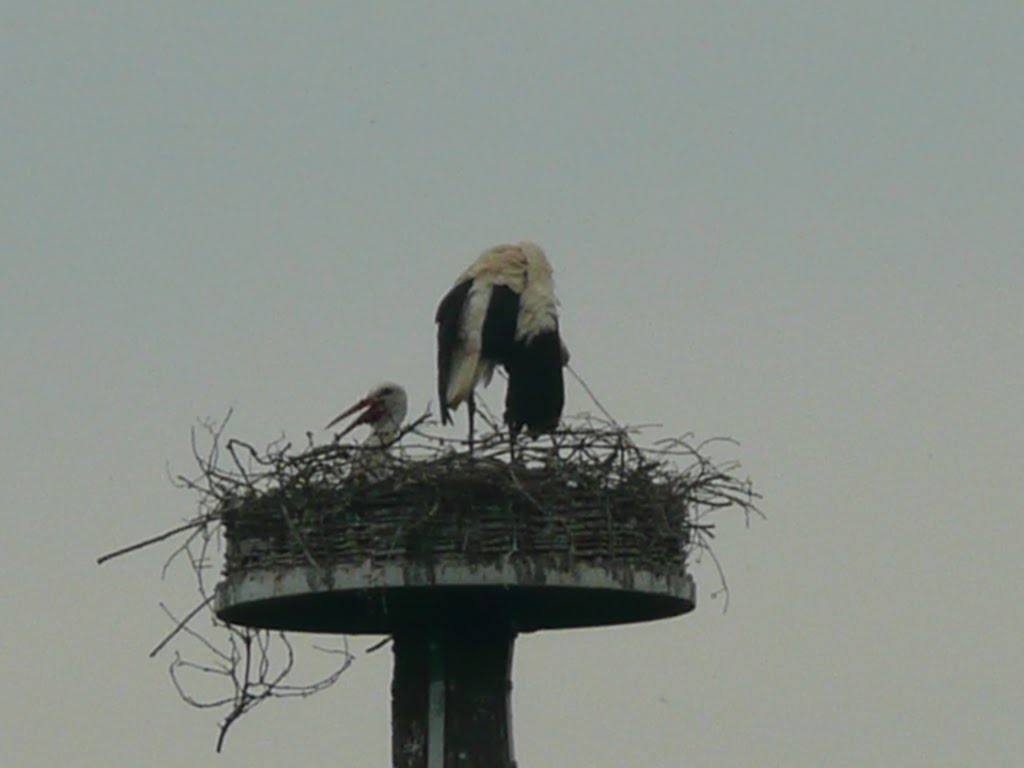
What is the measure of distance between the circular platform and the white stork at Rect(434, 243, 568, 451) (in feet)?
3.58

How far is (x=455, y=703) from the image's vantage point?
12.0 metres

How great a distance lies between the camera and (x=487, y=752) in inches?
469

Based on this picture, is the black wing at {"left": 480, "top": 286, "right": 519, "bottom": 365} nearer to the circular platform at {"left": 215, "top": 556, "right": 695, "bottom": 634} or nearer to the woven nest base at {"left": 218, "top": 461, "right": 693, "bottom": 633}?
the circular platform at {"left": 215, "top": 556, "right": 695, "bottom": 634}

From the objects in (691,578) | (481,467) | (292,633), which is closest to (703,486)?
(691,578)

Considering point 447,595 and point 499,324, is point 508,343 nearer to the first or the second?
point 499,324

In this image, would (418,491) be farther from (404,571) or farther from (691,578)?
(691,578)

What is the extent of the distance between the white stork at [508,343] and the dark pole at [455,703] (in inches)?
50.2

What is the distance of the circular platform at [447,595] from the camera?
11061mm

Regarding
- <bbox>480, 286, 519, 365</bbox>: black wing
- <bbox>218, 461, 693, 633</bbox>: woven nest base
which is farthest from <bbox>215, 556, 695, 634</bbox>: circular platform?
<bbox>480, 286, 519, 365</bbox>: black wing

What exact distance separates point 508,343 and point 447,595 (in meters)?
1.80

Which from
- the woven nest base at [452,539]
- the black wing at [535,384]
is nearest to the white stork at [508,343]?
the black wing at [535,384]

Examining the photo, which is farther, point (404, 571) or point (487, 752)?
point (487, 752)

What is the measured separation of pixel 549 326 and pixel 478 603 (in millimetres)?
1636

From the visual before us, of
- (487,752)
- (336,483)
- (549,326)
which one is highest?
(549,326)
